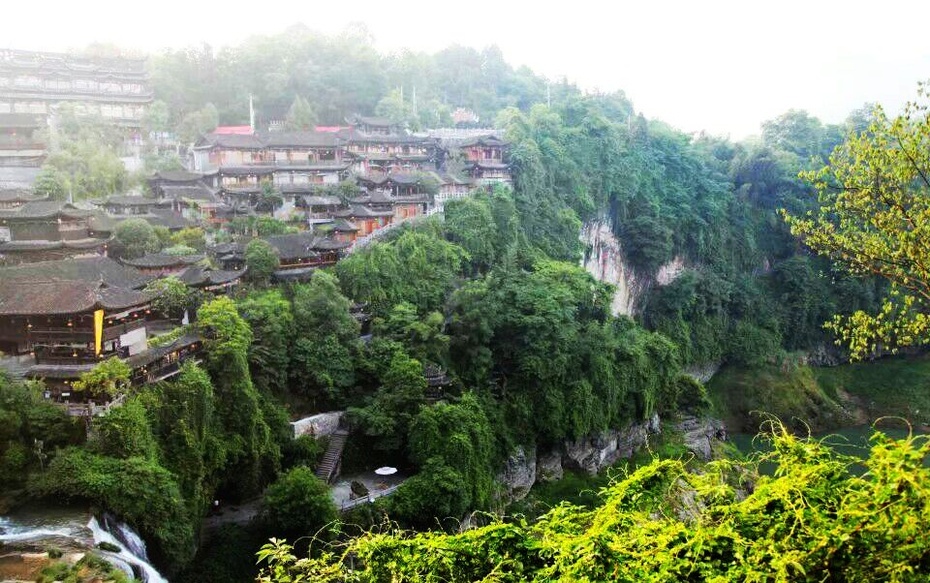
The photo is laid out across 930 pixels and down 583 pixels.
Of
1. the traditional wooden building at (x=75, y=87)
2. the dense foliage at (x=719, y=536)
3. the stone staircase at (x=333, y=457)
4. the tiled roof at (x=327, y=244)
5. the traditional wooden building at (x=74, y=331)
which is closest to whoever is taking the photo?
the dense foliage at (x=719, y=536)

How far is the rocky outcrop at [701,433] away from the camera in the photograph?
36.1 metres

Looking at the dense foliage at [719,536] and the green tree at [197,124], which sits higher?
the green tree at [197,124]

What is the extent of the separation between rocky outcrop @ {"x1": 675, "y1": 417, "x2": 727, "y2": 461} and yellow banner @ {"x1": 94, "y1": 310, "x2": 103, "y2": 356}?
26.3 metres

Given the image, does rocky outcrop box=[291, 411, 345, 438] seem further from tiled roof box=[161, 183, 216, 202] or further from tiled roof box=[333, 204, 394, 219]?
tiled roof box=[161, 183, 216, 202]

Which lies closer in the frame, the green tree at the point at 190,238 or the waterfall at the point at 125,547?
the waterfall at the point at 125,547

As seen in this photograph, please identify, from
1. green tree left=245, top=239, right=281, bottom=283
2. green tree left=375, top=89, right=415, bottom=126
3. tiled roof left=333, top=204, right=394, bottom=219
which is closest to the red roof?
green tree left=375, top=89, right=415, bottom=126

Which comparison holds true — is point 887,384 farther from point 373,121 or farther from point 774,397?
point 373,121

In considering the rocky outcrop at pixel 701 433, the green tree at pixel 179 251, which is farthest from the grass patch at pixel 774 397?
the green tree at pixel 179 251

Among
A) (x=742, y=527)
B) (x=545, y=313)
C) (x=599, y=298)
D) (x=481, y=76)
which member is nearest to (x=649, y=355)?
(x=599, y=298)

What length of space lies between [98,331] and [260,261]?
1007 cm

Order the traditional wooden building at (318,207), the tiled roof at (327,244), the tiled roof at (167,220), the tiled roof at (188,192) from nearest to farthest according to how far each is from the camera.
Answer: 1. the tiled roof at (327,244)
2. the tiled roof at (167,220)
3. the traditional wooden building at (318,207)
4. the tiled roof at (188,192)

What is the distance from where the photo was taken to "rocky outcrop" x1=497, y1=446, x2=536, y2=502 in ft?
93.6

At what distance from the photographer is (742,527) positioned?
22.3ft

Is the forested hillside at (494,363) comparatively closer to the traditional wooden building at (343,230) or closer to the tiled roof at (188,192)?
the traditional wooden building at (343,230)
